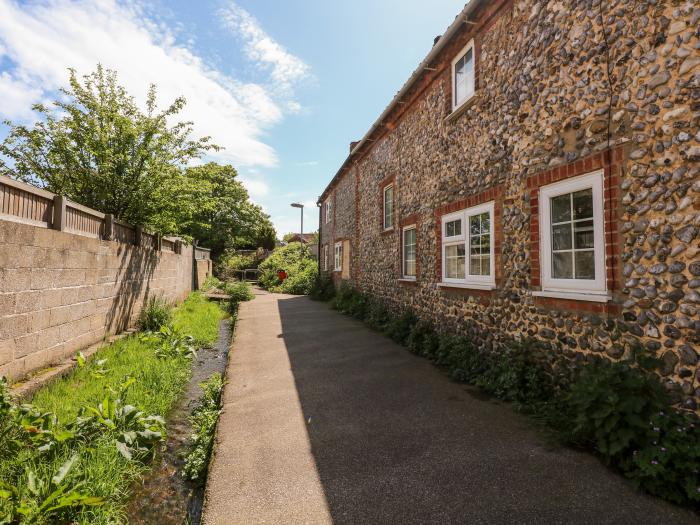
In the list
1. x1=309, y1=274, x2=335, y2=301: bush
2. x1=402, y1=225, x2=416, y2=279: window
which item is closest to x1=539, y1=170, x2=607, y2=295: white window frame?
x1=402, y1=225, x2=416, y2=279: window

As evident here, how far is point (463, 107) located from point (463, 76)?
827 millimetres

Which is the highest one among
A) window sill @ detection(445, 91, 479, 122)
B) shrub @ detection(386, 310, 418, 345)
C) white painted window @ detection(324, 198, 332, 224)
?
white painted window @ detection(324, 198, 332, 224)

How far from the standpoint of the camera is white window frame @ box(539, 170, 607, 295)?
148 inches

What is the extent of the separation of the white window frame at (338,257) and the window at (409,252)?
647 cm

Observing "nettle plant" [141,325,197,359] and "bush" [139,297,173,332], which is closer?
"nettle plant" [141,325,197,359]

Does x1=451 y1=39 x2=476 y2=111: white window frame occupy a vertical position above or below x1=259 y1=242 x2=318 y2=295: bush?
above

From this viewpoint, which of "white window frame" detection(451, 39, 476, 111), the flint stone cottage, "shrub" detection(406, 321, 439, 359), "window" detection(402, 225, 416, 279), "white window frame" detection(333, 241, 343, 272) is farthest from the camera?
"white window frame" detection(333, 241, 343, 272)

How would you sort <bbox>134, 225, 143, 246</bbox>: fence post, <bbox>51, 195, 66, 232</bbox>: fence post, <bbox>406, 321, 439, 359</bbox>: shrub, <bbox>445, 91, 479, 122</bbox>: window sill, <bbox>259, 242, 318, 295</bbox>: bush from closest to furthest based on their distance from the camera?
1. <bbox>51, 195, 66, 232</bbox>: fence post
2. <bbox>445, 91, 479, 122</bbox>: window sill
3. <bbox>406, 321, 439, 359</bbox>: shrub
4. <bbox>134, 225, 143, 246</bbox>: fence post
5. <bbox>259, 242, 318, 295</bbox>: bush

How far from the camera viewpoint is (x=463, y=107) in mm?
6184

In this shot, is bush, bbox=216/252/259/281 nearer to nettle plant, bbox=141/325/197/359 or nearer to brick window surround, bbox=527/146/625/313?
nettle plant, bbox=141/325/197/359

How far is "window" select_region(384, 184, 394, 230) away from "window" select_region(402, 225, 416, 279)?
1011 mm

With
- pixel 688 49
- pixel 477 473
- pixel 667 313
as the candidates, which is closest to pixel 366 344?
pixel 477 473

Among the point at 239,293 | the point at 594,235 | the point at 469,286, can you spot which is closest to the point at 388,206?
the point at 469,286

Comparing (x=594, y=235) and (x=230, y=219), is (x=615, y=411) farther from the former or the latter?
(x=230, y=219)
